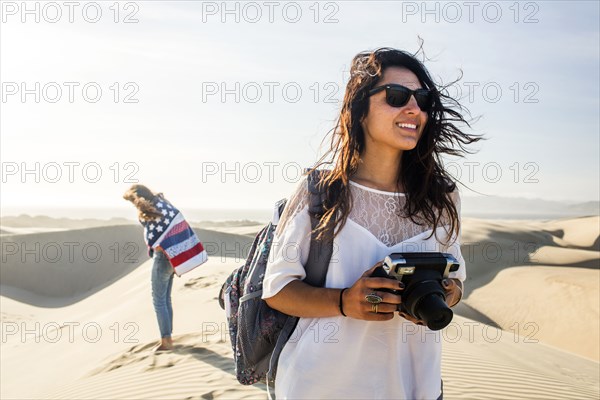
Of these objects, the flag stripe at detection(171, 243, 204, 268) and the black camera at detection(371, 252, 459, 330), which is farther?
the flag stripe at detection(171, 243, 204, 268)

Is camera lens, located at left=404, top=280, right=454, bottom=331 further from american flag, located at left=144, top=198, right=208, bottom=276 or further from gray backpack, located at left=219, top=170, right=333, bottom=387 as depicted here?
american flag, located at left=144, top=198, right=208, bottom=276

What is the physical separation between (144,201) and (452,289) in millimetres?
5332

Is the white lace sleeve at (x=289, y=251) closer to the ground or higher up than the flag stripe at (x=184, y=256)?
higher up

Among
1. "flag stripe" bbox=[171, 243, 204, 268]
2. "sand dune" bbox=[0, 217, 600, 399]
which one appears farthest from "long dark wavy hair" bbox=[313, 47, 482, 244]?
"flag stripe" bbox=[171, 243, 204, 268]

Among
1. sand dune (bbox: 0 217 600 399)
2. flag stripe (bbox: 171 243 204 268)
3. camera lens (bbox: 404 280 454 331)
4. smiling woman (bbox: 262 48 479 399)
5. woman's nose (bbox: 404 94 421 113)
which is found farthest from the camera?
flag stripe (bbox: 171 243 204 268)

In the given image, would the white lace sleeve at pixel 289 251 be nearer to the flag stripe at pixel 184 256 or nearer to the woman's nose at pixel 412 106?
the woman's nose at pixel 412 106

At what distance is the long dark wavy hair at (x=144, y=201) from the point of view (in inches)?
265

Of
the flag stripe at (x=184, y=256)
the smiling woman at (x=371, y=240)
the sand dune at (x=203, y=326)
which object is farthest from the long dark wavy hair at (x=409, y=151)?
the flag stripe at (x=184, y=256)

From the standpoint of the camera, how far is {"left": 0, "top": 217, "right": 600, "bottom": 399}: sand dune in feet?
19.6

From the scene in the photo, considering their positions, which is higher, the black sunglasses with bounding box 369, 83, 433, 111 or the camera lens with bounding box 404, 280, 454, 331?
the black sunglasses with bounding box 369, 83, 433, 111

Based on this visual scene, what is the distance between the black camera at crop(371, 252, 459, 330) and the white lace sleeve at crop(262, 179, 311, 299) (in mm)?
278

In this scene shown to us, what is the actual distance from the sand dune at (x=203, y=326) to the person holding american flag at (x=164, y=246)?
1.91 ft

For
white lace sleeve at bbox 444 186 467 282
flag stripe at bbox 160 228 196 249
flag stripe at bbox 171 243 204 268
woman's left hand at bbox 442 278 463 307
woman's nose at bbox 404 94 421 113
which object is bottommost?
flag stripe at bbox 171 243 204 268

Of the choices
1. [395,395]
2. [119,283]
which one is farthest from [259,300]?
[119,283]
